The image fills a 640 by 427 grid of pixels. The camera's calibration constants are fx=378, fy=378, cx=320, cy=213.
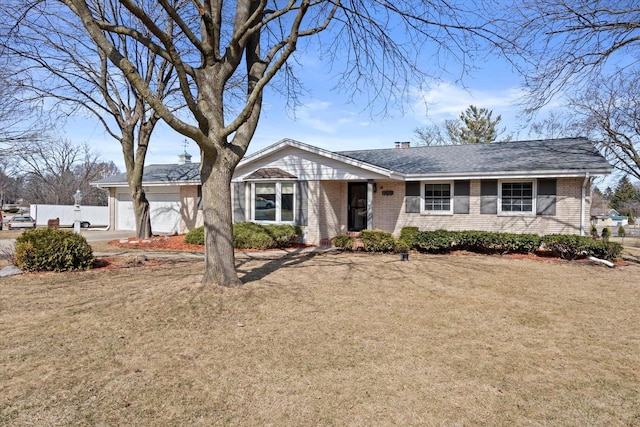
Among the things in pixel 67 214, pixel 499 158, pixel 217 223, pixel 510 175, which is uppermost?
pixel 499 158

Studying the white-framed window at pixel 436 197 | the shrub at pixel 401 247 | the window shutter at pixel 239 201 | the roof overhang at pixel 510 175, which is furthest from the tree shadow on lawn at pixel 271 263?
the roof overhang at pixel 510 175

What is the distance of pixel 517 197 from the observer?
42.1ft

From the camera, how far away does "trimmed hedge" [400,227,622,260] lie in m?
10.6

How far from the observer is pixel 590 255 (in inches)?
423

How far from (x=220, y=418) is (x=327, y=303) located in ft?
11.2

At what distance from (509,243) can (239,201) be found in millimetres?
9752

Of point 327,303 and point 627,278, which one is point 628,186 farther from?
point 327,303

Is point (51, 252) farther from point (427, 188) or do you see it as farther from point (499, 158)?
point (499, 158)

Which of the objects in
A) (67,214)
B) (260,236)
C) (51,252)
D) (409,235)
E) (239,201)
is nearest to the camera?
(51,252)

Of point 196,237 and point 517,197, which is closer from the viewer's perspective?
point 517,197

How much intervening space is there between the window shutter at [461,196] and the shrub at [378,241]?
3.09 m

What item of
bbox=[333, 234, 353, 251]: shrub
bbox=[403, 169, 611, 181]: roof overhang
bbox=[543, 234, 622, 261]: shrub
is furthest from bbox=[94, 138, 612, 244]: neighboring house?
bbox=[333, 234, 353, 251]: shrub

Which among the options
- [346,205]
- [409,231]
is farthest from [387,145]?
[409,231]

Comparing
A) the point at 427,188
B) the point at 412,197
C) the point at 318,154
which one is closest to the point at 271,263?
the point at 318,154
